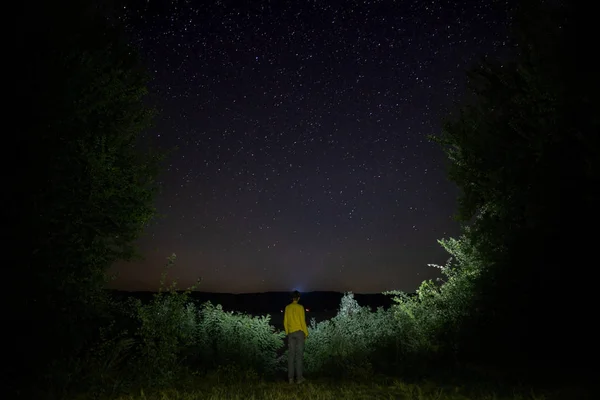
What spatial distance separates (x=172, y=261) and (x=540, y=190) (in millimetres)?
7371

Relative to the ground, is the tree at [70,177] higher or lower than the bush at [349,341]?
higher

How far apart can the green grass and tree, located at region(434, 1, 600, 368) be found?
9.62 feet

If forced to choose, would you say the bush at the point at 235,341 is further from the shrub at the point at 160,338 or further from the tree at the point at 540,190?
the tree at the point at 540,190

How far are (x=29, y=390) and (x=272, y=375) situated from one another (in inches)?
213

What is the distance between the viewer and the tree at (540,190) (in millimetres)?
10211

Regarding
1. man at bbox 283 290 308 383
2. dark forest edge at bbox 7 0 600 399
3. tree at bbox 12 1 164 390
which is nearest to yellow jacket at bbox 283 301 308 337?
man at bbox 283 290 308 383

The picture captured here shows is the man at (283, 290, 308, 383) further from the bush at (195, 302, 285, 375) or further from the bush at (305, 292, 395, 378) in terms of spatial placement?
the bush at (195, 302, 285, 375)

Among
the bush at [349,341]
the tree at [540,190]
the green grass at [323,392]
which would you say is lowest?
the green grass at [323,392]

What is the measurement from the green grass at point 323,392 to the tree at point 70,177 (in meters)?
2.01

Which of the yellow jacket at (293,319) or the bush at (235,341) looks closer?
the yellow jacket at (293,319)

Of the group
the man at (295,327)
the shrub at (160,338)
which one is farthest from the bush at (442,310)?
the shrub at (160,338)

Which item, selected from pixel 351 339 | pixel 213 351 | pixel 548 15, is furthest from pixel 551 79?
pixel 213 351

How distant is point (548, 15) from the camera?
11398 mm

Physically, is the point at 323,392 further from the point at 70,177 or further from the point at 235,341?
the point at 70,177
